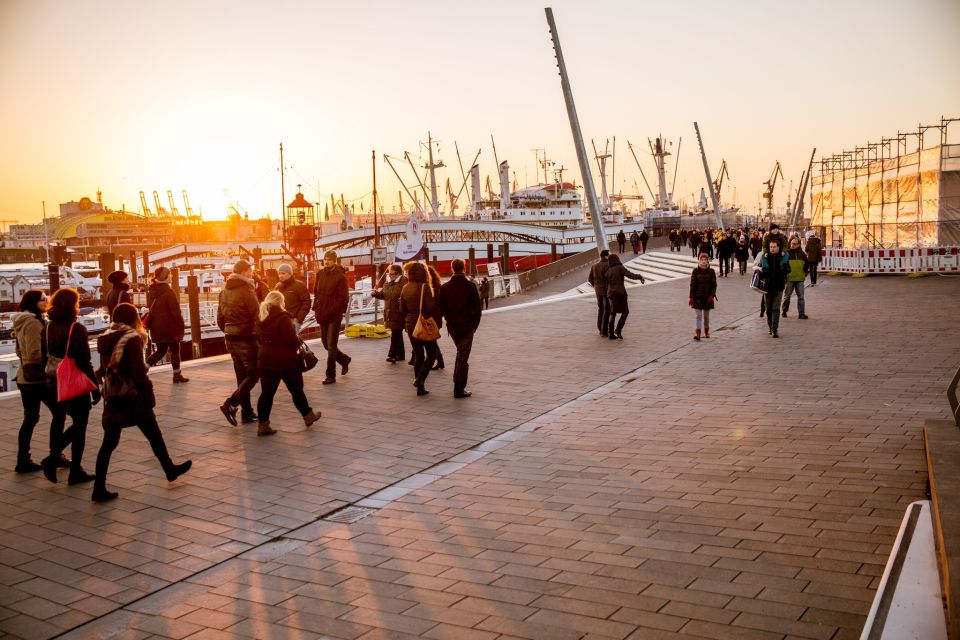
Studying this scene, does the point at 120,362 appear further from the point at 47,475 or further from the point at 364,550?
the point at 364,550

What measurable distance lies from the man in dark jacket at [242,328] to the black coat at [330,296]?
2.22 m

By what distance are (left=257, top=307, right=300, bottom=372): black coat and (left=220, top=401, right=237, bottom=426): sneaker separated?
772 mm

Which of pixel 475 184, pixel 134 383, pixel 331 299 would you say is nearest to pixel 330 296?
pixel 331 299

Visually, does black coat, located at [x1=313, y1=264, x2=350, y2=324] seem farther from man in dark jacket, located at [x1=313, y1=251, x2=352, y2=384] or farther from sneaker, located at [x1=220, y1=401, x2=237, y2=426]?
sneaker, located at [x1=220, y1=401, x2=237, y2=426]

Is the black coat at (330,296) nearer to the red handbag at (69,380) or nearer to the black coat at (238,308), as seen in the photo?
the black coat at (238,308)

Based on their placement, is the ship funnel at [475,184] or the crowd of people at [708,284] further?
the ship funnel at [475,184]

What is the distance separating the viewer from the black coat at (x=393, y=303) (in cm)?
1164

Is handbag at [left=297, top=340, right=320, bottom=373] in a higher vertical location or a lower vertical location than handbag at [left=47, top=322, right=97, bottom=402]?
lower

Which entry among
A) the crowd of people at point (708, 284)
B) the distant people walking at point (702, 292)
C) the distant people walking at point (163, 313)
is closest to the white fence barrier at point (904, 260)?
the crowd of people at point (708, 284)

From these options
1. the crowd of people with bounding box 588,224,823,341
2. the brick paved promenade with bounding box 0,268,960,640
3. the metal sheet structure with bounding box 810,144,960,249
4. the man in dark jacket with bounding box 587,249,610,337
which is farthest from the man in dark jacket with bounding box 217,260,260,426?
the metal sheet structure with bounding box 810,144,960,249

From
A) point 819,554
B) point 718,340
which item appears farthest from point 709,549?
point 718,340

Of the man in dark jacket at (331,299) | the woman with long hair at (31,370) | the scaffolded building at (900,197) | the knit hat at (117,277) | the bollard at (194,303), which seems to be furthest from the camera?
the scaffolded building at (900,197)

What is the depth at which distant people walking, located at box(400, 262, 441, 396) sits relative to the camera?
9727mm

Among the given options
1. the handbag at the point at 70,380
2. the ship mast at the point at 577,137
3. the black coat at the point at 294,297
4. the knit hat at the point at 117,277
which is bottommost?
the handbag at the point at 70,380
